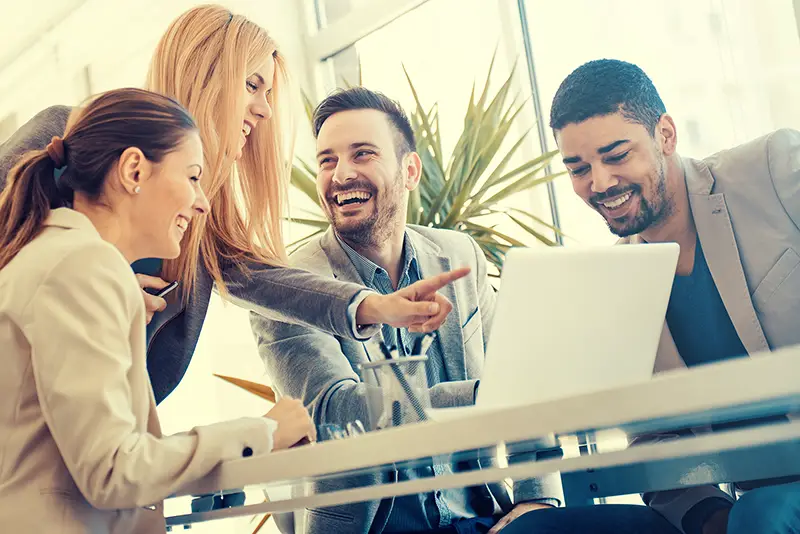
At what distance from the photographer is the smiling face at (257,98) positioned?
218 centimetres

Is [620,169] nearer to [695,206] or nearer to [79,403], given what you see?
[695,206]

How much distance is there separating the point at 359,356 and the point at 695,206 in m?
0.92

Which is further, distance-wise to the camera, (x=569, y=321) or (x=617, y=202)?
(x=617, y=202)

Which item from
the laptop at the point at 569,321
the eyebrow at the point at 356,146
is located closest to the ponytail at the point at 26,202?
the laptop at the point at 569,321

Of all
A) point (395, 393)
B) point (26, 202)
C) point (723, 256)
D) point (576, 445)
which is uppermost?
point (26, 202)

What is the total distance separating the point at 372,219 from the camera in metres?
2.58

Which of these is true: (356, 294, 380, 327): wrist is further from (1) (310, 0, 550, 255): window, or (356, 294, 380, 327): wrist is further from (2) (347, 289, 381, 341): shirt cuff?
(1) (310, 0, 550, 255): window

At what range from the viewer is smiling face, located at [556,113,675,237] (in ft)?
7.27

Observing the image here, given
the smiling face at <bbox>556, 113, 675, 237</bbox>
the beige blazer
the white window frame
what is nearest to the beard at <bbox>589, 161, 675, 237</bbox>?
the smiling face at <bbox>556, 113, 675, 237</bbox>

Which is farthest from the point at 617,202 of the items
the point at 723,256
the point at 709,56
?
the point at 709,56

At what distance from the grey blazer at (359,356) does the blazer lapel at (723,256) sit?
55cm

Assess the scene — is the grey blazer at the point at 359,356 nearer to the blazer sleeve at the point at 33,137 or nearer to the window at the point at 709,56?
the blazer sleeve at the point at 33,137

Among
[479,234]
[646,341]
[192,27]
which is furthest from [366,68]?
[646,341]

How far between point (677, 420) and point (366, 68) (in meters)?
4.28
